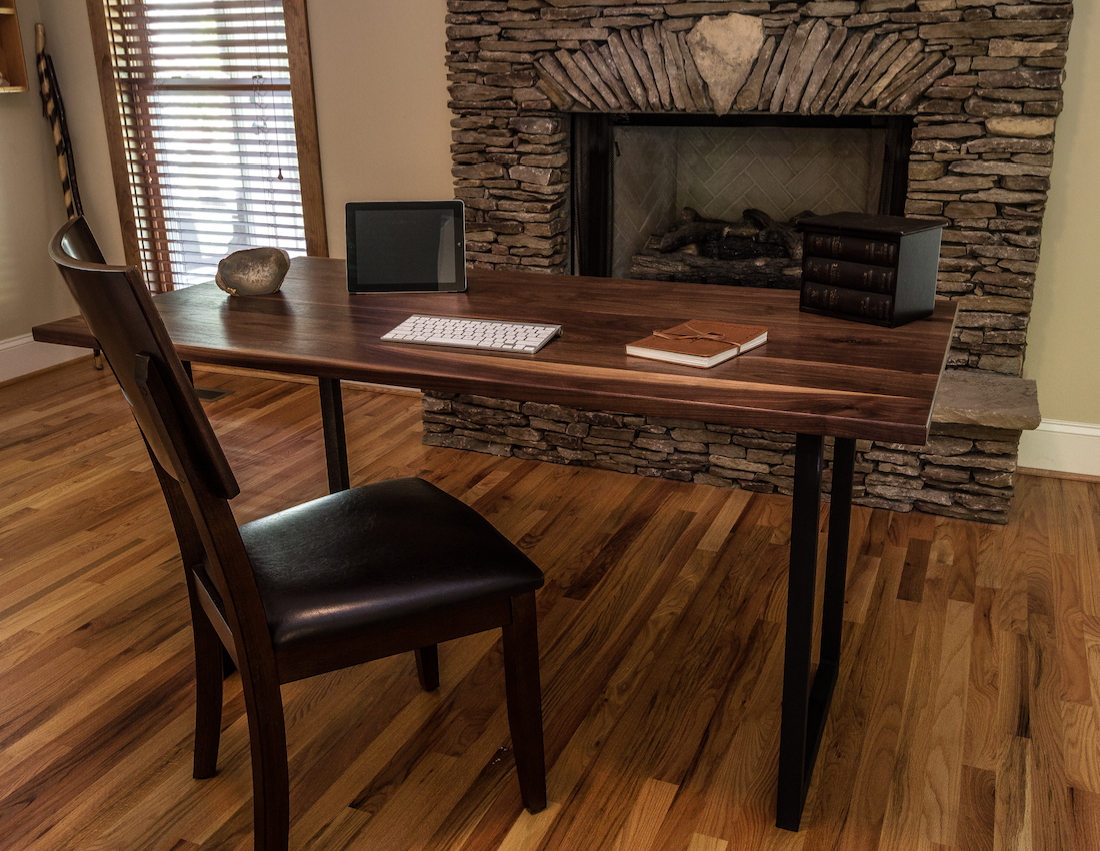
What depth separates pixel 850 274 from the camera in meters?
1.76

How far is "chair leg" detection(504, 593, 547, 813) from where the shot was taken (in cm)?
154

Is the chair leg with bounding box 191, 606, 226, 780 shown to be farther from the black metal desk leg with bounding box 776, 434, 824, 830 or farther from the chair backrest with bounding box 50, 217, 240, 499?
the black metal desk leg with bounding box 776, 434, 824, 830

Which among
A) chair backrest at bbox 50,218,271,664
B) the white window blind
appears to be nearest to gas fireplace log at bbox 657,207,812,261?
the white window blind

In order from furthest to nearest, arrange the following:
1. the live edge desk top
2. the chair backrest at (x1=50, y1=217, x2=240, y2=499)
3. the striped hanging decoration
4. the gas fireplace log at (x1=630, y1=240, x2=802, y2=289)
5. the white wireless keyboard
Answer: the striped hanging decoration
the gas fireplace log at (x1=630, y1=240, x2=802, y2=289)
the white wireless keyboard
the live edge desk top
the chair backrest at (x1=50, y1=217, x2=240, y2=499)

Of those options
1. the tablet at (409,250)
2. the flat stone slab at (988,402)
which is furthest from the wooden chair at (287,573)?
the flat stone slab at (988,402)

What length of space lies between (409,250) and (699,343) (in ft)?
2.55

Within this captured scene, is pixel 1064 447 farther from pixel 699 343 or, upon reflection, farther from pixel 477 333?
pixel 477 333

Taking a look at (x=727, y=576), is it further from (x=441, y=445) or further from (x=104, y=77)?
(x=104, y=77)

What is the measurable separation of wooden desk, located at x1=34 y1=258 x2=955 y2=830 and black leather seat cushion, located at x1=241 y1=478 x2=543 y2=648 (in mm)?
236

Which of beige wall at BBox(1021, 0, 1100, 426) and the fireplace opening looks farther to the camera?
the fireplace opening

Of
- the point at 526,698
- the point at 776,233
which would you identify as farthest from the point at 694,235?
the point at 526,698

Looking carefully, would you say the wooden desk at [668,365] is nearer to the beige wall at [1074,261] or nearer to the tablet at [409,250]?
the tablet at [409,250]

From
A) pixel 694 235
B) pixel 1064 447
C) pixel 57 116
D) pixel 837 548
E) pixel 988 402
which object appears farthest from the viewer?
pixel 57 116

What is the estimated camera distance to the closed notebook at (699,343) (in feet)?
5.10
